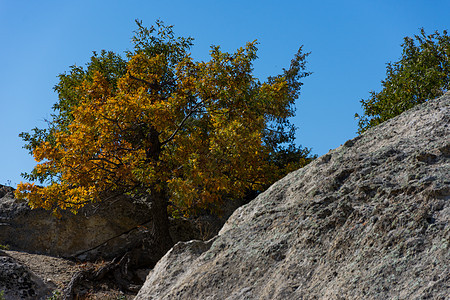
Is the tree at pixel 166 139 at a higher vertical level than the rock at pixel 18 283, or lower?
higher

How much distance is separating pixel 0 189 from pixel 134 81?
769 cm

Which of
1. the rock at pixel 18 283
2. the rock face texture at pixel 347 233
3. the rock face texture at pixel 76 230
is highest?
the rock face texture at pixel 76 230

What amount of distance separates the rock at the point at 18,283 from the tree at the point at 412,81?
42.4 feet

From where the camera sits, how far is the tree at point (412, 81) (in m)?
17.7

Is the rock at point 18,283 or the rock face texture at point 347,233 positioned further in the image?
the rock at point 18,283

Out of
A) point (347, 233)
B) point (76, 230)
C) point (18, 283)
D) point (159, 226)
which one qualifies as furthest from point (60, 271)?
point (347, 233)

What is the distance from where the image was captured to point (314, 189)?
16.6ft

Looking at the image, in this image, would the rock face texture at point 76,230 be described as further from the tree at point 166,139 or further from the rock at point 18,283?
the rock at point 18,283

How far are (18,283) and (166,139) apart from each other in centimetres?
640

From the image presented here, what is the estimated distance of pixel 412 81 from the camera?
59.0 ft

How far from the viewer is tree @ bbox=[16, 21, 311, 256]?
13.0 m

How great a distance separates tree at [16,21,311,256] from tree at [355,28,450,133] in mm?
4716

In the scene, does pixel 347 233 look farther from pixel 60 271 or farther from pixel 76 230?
pixel 76 230

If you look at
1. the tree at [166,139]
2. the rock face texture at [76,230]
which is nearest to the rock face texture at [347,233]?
the tree at [166,139]
